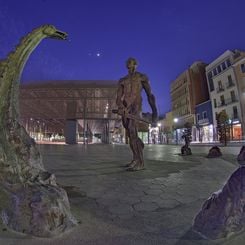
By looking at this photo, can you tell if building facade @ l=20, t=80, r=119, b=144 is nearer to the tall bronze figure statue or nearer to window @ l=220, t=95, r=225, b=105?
window @ l=220, t=95, r=225, b=105

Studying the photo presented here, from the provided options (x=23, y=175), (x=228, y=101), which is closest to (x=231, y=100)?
(x=228, y=101)

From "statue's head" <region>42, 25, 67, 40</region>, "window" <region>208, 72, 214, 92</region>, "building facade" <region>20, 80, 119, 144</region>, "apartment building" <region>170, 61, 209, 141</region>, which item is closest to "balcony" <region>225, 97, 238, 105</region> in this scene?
"window" <region>208, 72, 214, 92</region>

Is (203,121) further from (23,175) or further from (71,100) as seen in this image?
(23,175)

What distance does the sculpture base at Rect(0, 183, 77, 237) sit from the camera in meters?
1.54

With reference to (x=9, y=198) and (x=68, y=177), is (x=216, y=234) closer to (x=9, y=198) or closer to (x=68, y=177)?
(x=9, y=198)

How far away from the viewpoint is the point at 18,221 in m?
1.58

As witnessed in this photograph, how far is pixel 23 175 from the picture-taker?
5.90ft

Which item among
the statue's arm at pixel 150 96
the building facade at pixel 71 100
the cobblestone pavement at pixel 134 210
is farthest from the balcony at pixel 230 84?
the cobblestone pavement at pixel 134 210

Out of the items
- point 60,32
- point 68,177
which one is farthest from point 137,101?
point 60,32

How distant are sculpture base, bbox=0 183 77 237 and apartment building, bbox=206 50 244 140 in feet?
103

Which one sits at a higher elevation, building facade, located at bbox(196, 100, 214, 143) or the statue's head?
building facade, located at bbox(196, 100, 214, 143)

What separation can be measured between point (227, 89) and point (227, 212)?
1442 inches

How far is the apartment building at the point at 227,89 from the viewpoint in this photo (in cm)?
3219

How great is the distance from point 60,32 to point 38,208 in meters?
1.52
